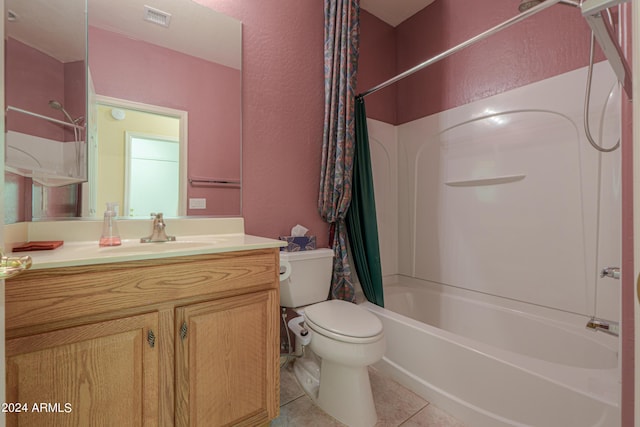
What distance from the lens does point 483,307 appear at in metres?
1.88

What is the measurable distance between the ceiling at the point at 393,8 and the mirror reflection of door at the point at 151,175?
1.93 metres

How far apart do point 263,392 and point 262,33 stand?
1.96 m

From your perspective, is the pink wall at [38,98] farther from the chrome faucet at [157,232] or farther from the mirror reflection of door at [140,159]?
the chrome faucet at [157,232]

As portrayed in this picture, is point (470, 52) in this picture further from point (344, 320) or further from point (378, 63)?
point (344, 320)

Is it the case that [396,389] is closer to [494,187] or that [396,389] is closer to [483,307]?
[483,307]

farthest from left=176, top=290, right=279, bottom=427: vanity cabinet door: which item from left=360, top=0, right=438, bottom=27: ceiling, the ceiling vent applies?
left=360, top=0, right=438, bottom=27: ceiling

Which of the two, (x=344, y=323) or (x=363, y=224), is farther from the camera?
(x=363, y=224)

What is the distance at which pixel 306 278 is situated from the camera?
5.45ft

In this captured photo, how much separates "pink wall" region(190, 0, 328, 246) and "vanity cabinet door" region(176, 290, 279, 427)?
681mm

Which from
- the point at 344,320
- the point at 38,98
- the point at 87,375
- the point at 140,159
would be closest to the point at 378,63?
the point at 140,159

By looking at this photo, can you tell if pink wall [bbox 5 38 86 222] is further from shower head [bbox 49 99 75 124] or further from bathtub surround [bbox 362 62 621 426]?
bathtub surround [bbox 362 62 621 426]

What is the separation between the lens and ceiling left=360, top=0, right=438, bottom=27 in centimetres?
222

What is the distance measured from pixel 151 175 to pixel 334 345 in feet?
4.02

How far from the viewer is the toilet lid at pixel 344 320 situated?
1.24m
